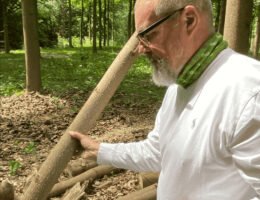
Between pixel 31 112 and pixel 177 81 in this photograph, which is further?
pixel 31 112

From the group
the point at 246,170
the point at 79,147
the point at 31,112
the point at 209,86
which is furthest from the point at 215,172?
the point at 31,112

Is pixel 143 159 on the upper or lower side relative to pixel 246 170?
lower

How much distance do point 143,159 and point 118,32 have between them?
172ft

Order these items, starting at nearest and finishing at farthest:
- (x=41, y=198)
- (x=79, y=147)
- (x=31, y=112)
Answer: (x=79, y=147) → (x=41, y=198) → (x=31, y=112)

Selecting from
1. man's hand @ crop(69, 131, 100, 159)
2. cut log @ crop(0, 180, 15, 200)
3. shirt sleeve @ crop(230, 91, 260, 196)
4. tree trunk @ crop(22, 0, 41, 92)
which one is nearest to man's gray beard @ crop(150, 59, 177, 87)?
shirt sleeve @ crop(230, 91, 260, 196)

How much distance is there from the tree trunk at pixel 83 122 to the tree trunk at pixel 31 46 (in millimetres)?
7123

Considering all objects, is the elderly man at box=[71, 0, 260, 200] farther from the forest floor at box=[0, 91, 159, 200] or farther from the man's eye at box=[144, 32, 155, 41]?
the forest floor at box=[0, 91, 159, 200]

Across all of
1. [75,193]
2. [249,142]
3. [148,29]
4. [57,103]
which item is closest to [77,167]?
[75,193]

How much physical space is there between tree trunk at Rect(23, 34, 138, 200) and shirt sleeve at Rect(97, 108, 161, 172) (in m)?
0.76

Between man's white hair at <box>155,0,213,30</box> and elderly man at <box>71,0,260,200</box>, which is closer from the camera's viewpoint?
elderly man at <box>71,0,260,200</box>

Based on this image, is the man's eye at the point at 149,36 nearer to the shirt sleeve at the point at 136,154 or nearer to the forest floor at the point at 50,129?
the shirt sleeve at the point at 136,154

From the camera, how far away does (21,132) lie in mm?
7461

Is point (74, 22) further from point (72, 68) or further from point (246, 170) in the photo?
point (246, 170)

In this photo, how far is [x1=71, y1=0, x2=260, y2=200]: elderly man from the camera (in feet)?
5.33
